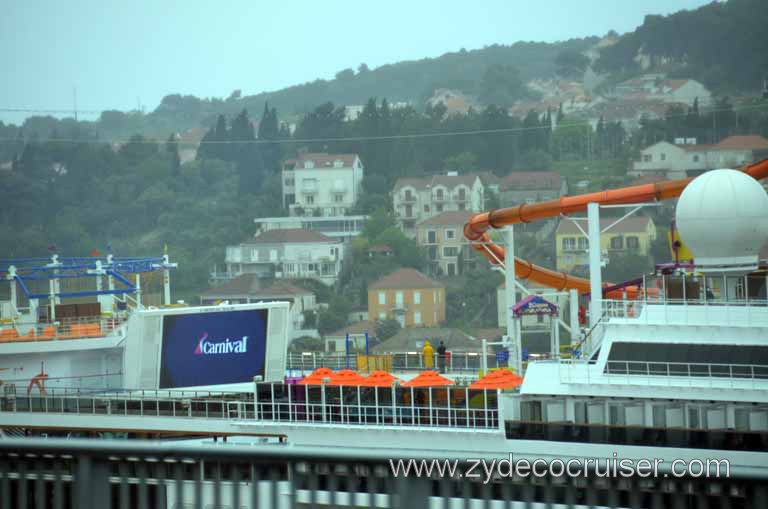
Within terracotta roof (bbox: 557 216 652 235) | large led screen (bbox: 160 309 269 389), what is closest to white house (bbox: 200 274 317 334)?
terracotta roof (bbox: 557 216 652 235)

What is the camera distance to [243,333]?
21.3 meters

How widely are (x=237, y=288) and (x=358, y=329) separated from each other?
37.3 ft

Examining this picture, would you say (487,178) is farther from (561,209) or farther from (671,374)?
(671,374)

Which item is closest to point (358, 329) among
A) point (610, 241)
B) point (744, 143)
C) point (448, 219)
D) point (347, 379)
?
point (448, 219)

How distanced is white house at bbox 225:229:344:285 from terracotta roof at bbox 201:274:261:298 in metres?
3.39

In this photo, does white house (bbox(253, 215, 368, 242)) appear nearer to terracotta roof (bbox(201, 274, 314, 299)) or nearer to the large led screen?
terracotta roof (bbox(201, 274, 314, 299))

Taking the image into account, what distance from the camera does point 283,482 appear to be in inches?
181

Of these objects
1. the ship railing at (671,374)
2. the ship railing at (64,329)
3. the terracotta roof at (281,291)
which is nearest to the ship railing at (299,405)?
the ship railing at (671,374)

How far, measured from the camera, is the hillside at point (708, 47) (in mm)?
78312

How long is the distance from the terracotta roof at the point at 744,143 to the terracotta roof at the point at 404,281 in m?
21.8

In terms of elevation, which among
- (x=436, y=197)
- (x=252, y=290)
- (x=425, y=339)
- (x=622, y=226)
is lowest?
(x=425, y=339)

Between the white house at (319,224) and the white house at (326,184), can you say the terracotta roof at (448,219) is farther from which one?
the white house at (326,184)

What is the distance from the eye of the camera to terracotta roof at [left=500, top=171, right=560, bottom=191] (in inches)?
2719

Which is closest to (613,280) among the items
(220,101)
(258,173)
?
(258,173)
